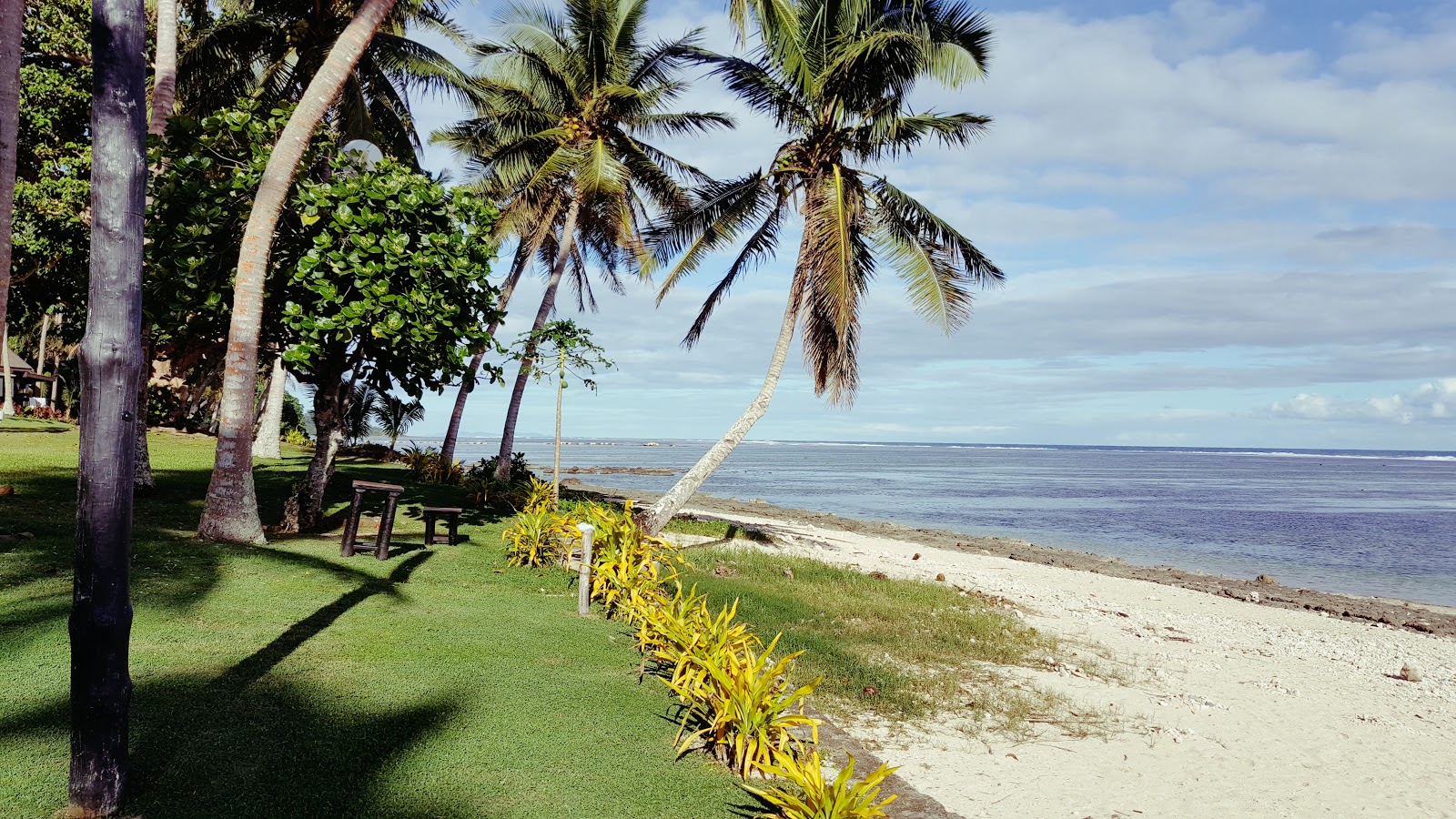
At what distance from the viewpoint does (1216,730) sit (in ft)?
22.7

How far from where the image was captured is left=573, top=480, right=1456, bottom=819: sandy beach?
5.43 meters

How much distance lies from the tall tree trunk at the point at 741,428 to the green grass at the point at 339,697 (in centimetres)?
483

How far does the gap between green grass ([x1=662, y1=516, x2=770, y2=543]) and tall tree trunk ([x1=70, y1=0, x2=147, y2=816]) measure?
12.2 m

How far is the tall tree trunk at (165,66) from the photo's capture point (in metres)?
9.55

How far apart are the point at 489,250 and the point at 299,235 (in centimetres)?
224

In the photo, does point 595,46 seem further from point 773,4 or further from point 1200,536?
point 1200,536

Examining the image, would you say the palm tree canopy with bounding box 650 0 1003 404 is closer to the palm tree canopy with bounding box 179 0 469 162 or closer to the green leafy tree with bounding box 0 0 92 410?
the palm tree canopy with bounding box 179 0 469 162

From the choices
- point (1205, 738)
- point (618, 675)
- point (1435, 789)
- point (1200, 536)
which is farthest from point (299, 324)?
point (1200, 536)

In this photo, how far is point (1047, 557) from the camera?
772 inches

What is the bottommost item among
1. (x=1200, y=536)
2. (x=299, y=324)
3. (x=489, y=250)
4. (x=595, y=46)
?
(x=1200, y=536)

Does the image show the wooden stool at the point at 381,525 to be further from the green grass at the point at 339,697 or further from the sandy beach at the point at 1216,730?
the sandy beach at the point at 1216,730

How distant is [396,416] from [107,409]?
26.2 metres

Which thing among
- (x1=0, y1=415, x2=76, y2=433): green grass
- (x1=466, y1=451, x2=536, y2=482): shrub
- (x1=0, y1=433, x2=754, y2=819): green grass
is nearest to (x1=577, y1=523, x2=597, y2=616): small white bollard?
(x1=0, y1=433, x2=754, y2=819): green grass

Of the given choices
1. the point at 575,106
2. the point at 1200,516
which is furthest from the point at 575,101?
the point at 1200,516
